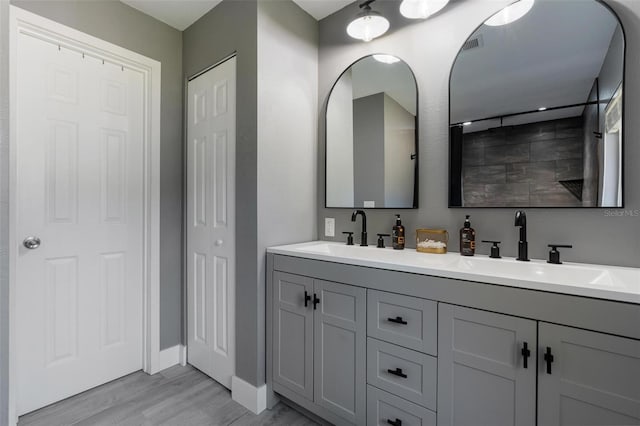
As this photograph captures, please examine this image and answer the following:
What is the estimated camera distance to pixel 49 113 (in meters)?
1.71

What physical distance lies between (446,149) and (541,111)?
0.44m

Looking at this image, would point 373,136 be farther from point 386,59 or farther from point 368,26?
point 368,26

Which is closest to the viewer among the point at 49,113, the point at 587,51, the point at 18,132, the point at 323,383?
the point at 587,51

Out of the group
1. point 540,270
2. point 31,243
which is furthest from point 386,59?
point 31,243

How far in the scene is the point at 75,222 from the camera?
182 cm

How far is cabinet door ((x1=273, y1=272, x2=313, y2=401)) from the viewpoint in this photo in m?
1.56

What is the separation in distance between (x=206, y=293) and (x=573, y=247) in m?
2.09

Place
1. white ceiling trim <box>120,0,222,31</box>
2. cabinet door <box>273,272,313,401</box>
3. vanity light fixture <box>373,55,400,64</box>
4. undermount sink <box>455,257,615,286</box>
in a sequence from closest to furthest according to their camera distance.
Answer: undermount sink <box>455,257,615,286</box> → cabinet door <box>273,272,313,401</box> → vanity light fixture <box>373,55,400,64</box> → white ceiling trim <box>120,0,222,31</box>

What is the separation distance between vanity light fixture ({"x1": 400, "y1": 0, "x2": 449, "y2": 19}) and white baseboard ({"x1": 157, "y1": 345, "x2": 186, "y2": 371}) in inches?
105

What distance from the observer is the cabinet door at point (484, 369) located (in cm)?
98

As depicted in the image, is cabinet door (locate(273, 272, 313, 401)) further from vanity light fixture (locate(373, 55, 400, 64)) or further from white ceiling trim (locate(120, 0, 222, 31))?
white ceiling trim (locate(120, 0, 222, 31))

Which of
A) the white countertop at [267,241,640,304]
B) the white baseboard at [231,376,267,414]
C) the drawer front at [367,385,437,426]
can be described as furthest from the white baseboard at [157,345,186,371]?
the drawer front at [367,385,437,426]

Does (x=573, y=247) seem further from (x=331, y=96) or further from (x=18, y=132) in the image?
(x=18, y=132)

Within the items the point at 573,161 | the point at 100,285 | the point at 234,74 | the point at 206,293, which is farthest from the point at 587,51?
the point at 100,285
